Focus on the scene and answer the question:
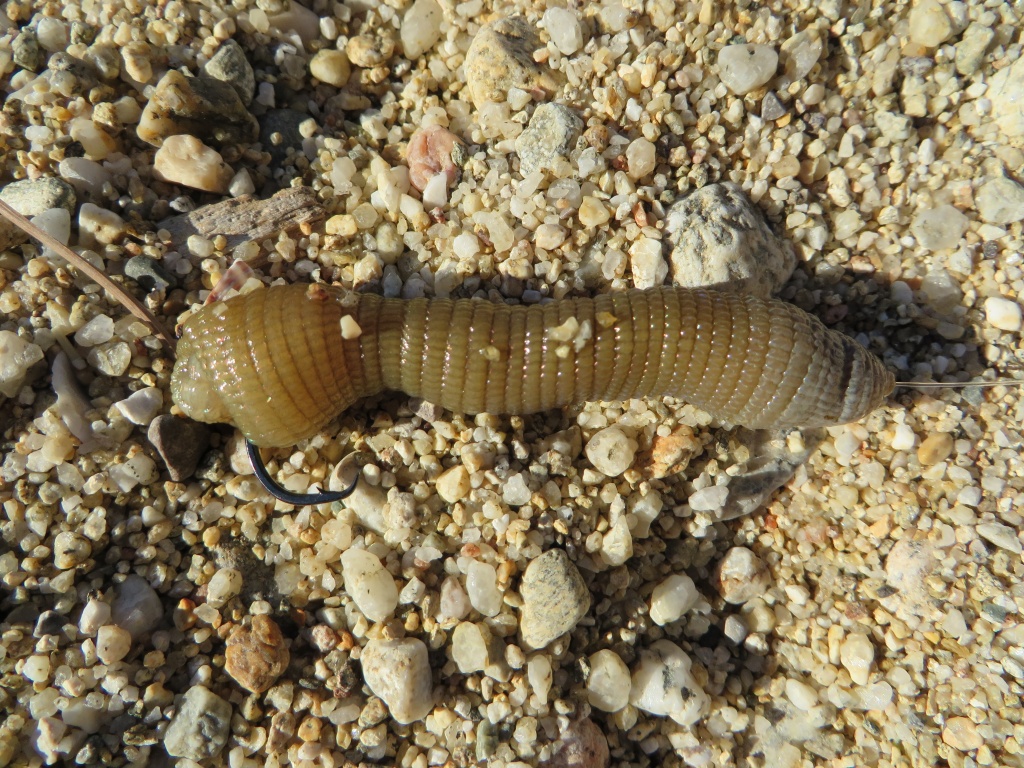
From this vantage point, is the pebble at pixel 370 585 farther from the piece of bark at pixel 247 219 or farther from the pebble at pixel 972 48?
the pebble at pixel 972 48

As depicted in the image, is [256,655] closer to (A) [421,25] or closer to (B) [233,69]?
(B) [233,69]

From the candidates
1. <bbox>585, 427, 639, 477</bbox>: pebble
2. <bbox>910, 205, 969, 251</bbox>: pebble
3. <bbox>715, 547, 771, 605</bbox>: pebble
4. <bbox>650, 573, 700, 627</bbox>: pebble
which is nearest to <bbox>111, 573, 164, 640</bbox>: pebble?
<bbox>585, 427, 639, 477</bbox>: pebble

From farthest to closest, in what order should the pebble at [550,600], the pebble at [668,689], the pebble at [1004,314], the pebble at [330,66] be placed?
the pebble at [330,66]
the pebble at [1004,314]
the pebble at [668,689]
the pebble at [550,600]

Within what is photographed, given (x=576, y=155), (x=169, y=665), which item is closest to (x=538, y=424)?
(x=576, y=155)

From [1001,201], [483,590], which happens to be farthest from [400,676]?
[1001,201]

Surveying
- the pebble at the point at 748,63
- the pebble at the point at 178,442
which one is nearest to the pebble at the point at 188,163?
the pebble at the point at 178,442

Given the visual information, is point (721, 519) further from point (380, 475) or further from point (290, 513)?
point (290, 513)
